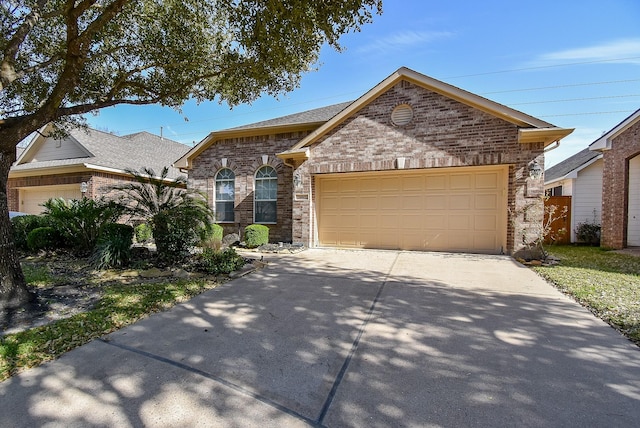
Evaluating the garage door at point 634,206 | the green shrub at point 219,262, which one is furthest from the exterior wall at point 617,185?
the green shrub at point 219,262

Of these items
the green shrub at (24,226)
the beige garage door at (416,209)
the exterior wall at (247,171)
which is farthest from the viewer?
the exterior wall at (247,171)

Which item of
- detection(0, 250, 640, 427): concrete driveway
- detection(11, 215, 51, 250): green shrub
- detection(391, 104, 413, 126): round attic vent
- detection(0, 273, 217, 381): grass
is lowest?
detection(0, 250, 640, 427): concrete driveway

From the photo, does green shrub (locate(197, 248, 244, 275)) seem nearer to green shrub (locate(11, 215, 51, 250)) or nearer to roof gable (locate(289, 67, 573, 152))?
roof gable (locate(289, 67, 573, 152))

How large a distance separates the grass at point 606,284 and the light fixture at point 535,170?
230cm

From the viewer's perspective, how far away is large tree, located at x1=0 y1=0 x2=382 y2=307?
4.71 m

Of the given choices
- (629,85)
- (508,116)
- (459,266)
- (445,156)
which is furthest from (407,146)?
(629,85)

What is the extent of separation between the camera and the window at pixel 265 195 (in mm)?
11406

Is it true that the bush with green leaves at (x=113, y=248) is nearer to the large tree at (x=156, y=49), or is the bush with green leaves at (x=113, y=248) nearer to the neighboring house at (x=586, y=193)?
the large tree at (x=156, y=49)

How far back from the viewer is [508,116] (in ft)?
25.9

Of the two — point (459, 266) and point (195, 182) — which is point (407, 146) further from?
point (195, 182)

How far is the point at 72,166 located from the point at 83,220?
7784mm

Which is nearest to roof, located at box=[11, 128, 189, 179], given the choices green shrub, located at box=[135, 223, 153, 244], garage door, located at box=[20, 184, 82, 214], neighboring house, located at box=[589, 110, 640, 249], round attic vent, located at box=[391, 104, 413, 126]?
garage door, located at box=[20, 184, 82, 214]

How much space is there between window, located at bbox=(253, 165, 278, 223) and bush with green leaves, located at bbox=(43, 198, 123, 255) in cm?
497

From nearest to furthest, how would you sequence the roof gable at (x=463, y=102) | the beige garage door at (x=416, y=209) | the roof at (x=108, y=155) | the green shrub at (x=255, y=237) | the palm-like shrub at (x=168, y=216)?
the palm-like shrub at (x=168, y=216) → the roof gable at (x=463, y=102) → the beige garage door at (x=416, y=209) → the green shrub at (x=255, y=237) → the roof at (x=108, y=155)
